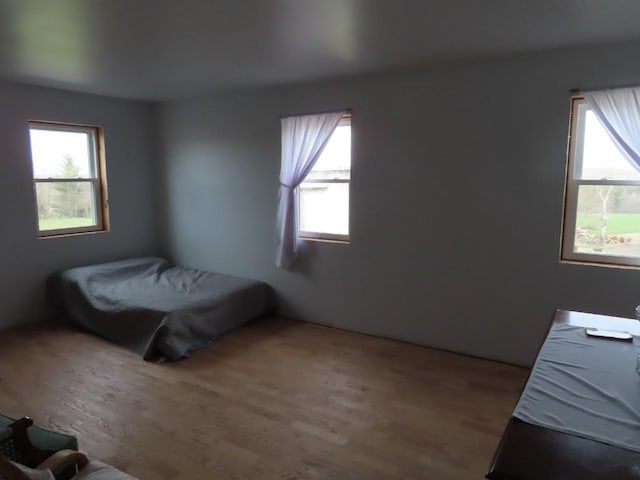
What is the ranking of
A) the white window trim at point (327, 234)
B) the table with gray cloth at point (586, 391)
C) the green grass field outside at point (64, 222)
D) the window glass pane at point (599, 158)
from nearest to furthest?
the table with gray cloth at point (586, 391), the window glass pane at point (599, 158), the white window trim at point (327, 234), the green grass field outside at point (64, 222)

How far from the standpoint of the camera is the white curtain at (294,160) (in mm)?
3994

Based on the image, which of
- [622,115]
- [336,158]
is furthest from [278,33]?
A: [622,115]

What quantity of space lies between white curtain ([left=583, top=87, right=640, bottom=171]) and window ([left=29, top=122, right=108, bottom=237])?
468cm

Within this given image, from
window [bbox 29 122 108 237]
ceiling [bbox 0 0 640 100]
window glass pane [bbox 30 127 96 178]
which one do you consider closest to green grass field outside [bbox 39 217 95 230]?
window [bbox 29 122 108 237]

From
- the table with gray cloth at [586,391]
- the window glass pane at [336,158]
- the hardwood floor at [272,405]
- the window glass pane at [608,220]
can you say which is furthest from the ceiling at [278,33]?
the hardwood floor at [272,405]

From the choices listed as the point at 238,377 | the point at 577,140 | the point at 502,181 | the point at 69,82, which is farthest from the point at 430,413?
the point at 69,82

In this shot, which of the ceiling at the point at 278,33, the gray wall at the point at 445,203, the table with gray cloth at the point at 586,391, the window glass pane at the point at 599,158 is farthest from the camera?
the gray wall at the point at 445,203

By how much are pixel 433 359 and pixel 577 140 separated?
1.94m

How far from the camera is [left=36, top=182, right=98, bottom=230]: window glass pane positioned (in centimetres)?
446

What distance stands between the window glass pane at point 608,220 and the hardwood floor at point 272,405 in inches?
44.2

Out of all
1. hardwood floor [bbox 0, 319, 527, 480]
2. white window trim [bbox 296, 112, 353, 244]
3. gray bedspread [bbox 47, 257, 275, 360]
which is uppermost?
white window trim [bbox 296, 112, 353, 244]

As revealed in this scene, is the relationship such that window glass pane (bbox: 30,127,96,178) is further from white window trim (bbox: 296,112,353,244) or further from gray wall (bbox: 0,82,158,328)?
white window trim (bbox: 296,112,353,244)

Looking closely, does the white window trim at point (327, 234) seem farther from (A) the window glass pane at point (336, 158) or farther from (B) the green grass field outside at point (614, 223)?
(B) the green grass field outside at point (614, 223)

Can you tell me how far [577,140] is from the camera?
10.1 ft
